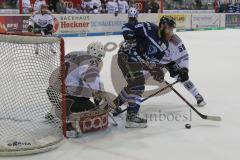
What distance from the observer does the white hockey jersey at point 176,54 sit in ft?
14.3

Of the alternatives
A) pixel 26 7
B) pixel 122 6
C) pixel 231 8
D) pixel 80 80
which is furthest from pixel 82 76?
pixel 231 8

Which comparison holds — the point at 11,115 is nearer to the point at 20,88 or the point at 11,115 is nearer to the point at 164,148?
the point at 20,88

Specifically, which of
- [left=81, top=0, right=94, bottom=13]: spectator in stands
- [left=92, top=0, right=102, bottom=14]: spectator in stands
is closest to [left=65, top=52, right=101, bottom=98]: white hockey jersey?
[left=81, top=0, right=94, bottom=13]: spectator in stands

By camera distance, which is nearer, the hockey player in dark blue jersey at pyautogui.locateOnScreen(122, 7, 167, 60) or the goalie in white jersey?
the hockey player in dark blue jersey at pyautogui.locateOnScreen(122, 7, 167, 60)

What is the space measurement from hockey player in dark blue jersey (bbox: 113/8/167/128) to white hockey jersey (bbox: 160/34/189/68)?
22 cm

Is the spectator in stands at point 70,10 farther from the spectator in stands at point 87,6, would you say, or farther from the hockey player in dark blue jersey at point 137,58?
the hockey player in dark blue jersey at point 137,58

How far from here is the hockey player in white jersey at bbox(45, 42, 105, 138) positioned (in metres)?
3.51

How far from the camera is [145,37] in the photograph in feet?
12.9

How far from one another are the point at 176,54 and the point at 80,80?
1217 mm

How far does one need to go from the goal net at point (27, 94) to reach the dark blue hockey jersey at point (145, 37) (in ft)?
2.50

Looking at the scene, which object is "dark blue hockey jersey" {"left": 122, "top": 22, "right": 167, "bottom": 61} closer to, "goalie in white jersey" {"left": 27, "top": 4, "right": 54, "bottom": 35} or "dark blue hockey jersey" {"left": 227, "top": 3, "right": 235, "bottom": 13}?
"goalie in white jersey" {"left": 27, "top": 4, "right": 54, "bottom": 35}

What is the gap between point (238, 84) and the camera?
578cm

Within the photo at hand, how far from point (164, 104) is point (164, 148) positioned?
1.38m

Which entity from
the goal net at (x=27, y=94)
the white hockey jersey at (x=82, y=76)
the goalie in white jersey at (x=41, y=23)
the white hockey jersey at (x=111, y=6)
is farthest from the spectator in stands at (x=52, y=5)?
the white hockey jersey at (x=82, y=76)
